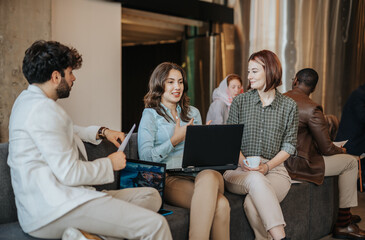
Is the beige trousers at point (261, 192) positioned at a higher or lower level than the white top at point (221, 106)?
lower

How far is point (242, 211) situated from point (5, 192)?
58.7 inches

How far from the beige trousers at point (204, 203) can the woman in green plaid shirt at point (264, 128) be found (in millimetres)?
268

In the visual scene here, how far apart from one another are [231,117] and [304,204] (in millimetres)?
918

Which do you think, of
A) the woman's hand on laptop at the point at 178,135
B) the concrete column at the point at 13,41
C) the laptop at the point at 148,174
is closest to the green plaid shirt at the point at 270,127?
the woman's hand on laptop at the point at 178,135

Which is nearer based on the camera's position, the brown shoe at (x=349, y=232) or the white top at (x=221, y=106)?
the brown shoe at (x=349, y=232)

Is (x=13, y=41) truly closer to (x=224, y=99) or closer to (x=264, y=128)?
(x=224, y=99)

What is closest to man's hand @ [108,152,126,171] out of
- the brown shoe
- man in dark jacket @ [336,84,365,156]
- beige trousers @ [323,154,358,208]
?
beige trousers @ [323,154,358,208]

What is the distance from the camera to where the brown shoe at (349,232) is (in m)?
3.26

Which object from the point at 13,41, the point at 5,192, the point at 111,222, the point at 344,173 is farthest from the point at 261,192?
the point at 13,41

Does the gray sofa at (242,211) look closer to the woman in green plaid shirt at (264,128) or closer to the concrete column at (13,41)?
the woman in green plaid shirt at (264,128)

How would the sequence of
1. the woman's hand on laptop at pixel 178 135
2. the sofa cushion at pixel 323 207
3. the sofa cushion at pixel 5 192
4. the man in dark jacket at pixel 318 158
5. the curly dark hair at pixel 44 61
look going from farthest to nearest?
1. the sofa cushion at pixel 323 207
2. the man in dark jacket at pixel 318 158
3. the woman's hand on laptop at pixel 178 135
4. the sofa cushion at pixel 5 192
5. the curly dark hair at pixel 44 61

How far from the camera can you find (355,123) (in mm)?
4332

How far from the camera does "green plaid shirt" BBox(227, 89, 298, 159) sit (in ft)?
9.50

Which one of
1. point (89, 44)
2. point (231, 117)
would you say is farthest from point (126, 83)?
point (231, 117)
